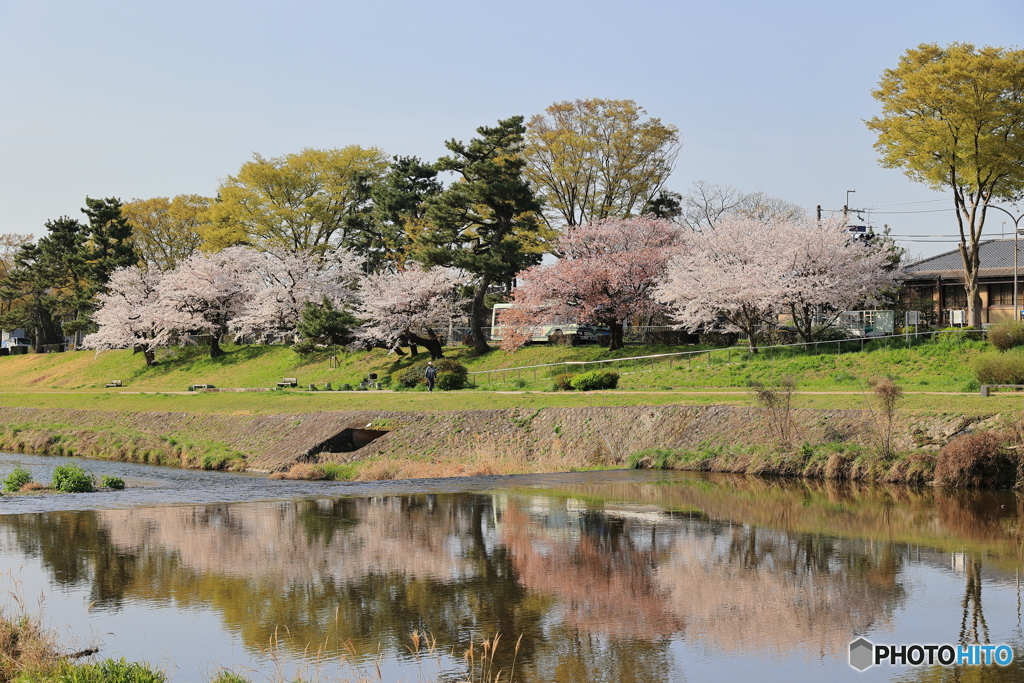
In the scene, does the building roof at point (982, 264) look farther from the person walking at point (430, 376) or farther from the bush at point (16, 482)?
the bush at point (16, 482)

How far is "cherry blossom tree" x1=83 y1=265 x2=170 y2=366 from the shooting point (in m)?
73.5

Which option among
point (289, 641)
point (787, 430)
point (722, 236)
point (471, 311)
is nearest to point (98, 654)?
point (289, 641)

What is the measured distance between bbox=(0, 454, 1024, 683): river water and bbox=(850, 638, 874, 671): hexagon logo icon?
0.36 ft

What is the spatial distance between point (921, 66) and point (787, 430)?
94.0 ft

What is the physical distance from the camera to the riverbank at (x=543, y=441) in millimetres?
23844

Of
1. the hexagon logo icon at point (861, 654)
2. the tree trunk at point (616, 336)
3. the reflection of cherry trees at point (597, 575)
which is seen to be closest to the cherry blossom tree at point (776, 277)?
the tree trunk at point (616, 336)

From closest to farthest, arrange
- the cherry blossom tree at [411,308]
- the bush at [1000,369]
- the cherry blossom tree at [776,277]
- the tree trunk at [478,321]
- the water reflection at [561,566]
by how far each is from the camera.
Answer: the water reflection at [561,566]
the bush at [1000,369]
the cherry blossom tree at [776,277]
the tree trunk at [478,321]
the cherry blossom tree at [411,308]

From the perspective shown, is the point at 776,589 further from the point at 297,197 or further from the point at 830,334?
the point at 297,197

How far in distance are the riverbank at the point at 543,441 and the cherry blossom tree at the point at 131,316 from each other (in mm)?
32663

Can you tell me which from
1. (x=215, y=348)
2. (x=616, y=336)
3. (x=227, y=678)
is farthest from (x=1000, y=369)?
(x=215, y=348)

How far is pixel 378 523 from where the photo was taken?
18.8 meters

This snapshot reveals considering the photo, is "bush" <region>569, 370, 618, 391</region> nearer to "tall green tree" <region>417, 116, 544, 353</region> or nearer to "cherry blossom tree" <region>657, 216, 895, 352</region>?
"cherry blossom tree" <region>657, 216, 895, 352</region>

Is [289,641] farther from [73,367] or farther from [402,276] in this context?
[73,367]

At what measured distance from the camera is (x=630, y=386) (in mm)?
40719
